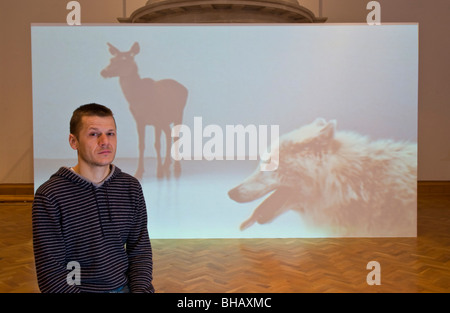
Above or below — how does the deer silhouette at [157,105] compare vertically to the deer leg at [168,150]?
above

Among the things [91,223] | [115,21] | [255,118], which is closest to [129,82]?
[255,118]

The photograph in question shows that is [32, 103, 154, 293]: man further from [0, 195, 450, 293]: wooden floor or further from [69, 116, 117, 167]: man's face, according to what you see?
[0, 195, 450, 293]: wooden floor

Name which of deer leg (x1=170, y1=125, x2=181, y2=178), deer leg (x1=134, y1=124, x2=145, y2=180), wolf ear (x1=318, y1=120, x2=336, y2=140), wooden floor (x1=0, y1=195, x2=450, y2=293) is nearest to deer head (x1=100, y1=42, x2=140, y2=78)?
deer leg (x1=134, y1=124, x2=145, y2=180)

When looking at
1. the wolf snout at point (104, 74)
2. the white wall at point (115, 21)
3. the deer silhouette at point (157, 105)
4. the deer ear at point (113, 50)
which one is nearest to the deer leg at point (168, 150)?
the deer silhouette at point (157, 105)

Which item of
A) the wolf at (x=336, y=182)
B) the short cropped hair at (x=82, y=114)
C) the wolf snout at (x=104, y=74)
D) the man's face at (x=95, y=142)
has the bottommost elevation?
the wolf at (x=336, y=182)

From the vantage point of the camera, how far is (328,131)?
209 inches

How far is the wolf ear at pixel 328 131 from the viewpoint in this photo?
5.31m

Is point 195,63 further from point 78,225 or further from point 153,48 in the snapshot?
point 78,225

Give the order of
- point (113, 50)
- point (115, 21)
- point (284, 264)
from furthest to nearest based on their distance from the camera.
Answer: point (115, 21), point (113, 50), point (284, 264)

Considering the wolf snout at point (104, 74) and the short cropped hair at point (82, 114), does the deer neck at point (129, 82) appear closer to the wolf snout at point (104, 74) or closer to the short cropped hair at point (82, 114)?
the wolf snout at point (104, 74)

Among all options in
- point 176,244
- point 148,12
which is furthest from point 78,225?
point 148,12

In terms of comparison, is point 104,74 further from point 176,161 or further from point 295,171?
point 295,171

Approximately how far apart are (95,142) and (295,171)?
3.77 meters

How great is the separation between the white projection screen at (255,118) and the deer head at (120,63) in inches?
0.5
